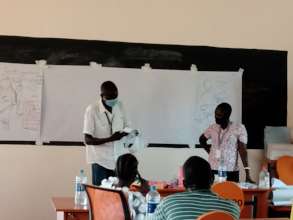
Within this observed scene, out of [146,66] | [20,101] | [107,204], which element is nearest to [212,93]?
[146,66]

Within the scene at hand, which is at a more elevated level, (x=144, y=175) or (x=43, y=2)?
(x=43, y=2)

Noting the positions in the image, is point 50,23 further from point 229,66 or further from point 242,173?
point 242,173

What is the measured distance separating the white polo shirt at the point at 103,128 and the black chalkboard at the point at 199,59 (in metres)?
1.02

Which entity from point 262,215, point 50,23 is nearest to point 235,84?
point 262,215

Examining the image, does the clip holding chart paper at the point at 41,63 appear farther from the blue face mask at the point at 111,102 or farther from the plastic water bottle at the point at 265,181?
the plastic water bottle at the point at 265,181

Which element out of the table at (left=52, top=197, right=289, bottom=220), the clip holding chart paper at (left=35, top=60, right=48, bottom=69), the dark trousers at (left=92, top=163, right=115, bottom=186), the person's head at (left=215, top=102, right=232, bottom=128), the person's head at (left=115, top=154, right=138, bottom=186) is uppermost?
the clip holding chart paper at (left=35, top=60, right=48, bottom=69)

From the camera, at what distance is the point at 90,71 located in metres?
6.08

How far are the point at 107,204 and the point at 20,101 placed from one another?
2781mm

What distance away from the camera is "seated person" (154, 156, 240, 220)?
2.88m

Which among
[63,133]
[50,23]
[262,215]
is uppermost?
[50,23]

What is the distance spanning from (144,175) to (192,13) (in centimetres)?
195

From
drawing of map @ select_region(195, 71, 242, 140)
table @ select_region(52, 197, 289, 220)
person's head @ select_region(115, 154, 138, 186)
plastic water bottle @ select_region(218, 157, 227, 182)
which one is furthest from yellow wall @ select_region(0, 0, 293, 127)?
person's head @ select_region(115, 154, 138, 186)

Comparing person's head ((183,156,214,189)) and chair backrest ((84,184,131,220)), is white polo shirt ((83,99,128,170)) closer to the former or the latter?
chair backrest ((84,184,131,220))

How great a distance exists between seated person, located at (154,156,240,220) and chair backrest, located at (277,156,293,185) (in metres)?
3.25
